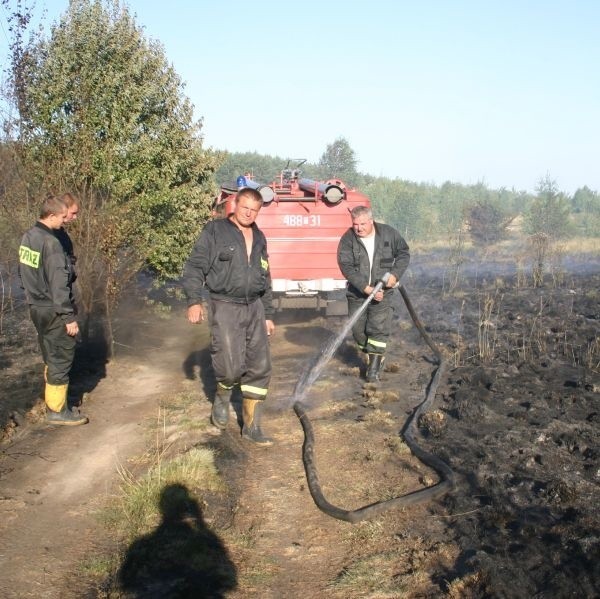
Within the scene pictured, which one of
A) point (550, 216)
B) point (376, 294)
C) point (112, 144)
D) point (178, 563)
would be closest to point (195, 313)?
point (178, 563)

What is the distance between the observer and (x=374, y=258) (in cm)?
705

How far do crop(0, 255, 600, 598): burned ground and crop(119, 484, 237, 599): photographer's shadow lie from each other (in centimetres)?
7

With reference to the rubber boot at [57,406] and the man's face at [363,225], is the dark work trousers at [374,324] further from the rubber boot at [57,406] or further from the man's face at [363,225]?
the rubber boot at [57,406]

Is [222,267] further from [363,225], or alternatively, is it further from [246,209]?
[363,225]

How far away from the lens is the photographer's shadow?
3.29 metres

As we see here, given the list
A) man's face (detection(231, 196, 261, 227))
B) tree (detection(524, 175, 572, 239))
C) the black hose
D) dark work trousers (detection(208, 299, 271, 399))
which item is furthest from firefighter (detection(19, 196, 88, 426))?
tree (detection(524, 175, 572, 239))

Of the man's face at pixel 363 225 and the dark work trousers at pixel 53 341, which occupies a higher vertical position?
the man's face at pixel 363 225

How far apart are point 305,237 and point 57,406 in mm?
5885

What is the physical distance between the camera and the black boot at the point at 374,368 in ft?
23.8

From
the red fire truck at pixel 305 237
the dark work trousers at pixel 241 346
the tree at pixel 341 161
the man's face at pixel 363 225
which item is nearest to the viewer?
the dark work trousers at pixel 241 346

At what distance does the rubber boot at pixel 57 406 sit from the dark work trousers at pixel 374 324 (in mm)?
3197

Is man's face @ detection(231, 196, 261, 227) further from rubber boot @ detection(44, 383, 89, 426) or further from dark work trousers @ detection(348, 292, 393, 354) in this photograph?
dark work trousers @ detection(348, 292, 393, 354)

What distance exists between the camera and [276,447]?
536 centimetres

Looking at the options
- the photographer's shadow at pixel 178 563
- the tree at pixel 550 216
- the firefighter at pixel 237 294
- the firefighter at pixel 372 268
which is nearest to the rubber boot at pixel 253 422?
the firefighter at pixel 237 294
